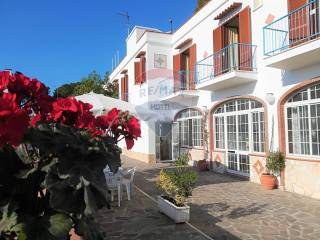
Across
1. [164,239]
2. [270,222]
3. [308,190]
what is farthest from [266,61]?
[164,239]

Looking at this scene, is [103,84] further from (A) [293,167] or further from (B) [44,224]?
(B) [44,224]

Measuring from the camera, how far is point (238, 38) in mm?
13172

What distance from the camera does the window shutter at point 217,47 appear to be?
13286 mm

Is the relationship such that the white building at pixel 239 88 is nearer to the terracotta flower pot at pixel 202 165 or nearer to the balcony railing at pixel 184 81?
the balcony railing at pixel 184 81

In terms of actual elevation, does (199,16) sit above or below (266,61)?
above

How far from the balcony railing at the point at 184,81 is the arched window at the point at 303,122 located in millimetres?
6533

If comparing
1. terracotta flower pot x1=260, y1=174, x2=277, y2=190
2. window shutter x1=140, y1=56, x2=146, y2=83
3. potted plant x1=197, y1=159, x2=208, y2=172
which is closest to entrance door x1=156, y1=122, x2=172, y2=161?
window shutter x1=140, y1=56, x2=146, y2=83

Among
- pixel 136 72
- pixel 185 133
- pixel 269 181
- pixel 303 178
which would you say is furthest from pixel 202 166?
pixel 136 72

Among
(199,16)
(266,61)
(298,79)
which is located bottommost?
(298,79)

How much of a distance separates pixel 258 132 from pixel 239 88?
1.98 m

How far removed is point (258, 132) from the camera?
38.1ft

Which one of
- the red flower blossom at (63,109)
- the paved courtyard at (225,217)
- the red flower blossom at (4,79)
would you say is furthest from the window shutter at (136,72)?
the red flower blossom at (4,79)

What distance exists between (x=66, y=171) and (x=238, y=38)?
12791mm

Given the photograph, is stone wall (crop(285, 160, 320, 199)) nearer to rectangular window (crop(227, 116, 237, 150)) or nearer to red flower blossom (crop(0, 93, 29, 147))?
rectangular window (crop(227, 116, 237, 150))
